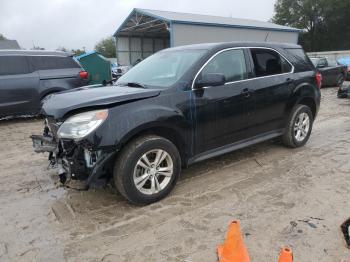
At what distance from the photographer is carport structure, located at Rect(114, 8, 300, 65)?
72.0 ft

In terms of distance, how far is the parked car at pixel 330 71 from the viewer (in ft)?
51.6

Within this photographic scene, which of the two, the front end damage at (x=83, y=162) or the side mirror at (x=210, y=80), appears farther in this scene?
the side mirror at (x=210, y=80)

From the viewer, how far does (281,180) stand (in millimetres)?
4633

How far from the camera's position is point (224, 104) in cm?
454

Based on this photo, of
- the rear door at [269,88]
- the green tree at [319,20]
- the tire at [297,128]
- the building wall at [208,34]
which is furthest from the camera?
the green tree at [319,20]

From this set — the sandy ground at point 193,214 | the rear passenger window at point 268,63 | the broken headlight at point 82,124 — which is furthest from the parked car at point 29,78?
the rear passenger window at point 268,63

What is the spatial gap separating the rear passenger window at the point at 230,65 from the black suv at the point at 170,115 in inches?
0.5

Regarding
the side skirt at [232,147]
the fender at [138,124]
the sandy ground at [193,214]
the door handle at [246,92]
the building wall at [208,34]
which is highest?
the building wall at [208,34]

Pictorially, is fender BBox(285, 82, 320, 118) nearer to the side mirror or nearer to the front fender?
the front fender

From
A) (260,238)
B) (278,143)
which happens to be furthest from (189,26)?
(260,238)

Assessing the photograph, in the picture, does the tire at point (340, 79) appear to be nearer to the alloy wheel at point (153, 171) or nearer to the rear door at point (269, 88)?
the rear door at point (269, 88)

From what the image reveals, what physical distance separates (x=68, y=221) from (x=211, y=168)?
2.20 metres

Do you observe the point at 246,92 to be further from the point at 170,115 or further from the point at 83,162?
the point at 83,162

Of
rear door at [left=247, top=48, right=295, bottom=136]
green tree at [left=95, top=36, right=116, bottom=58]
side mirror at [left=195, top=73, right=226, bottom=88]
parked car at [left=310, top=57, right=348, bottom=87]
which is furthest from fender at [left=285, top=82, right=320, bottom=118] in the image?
green tree at [left=95, top=36, right=116, bottom=58]
